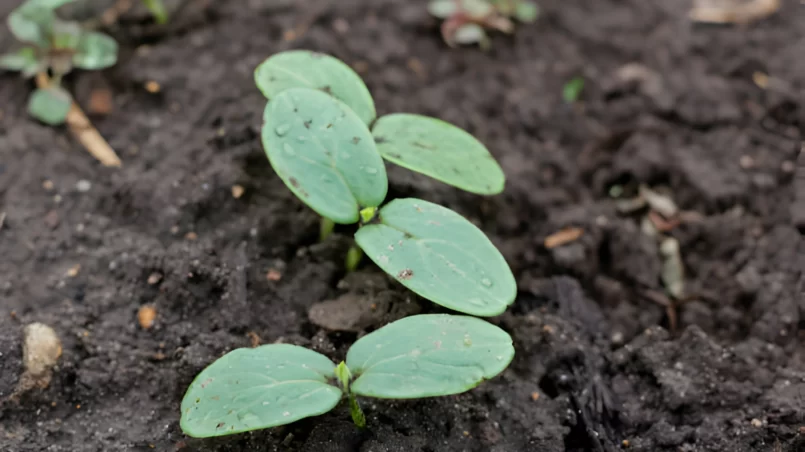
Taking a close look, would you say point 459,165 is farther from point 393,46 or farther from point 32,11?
point 32,11

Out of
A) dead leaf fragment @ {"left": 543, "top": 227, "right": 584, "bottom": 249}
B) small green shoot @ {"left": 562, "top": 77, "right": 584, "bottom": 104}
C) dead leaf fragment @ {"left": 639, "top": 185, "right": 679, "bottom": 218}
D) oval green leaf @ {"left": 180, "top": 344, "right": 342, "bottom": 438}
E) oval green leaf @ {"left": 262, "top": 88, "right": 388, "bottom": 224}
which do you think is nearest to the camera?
oval green leaf @ {"left": 180, "top": 344, "right": 342, "bottom": 438}

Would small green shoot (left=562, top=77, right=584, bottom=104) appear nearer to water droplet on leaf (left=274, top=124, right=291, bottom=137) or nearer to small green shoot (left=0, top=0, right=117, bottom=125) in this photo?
water droplet on leaf (left=274, top=124, right=291, bottom=137)

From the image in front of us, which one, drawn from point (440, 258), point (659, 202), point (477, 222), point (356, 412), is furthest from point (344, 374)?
point (659, 202)

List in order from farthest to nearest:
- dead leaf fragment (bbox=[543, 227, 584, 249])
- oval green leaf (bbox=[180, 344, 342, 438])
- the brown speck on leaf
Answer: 1. dead leaf fragment (bbox=[543, 227, 584, 249])
2. the brown speck on leaf
3. oval green leaf (bbox=[180, 344, 342, 438])

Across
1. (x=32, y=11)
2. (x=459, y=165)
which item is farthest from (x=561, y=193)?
(x=32, y=11)

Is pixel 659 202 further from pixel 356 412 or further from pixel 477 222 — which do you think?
pixel 356 412

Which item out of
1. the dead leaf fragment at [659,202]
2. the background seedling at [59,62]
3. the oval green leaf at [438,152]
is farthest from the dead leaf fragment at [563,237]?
the background seedling at [59,62]

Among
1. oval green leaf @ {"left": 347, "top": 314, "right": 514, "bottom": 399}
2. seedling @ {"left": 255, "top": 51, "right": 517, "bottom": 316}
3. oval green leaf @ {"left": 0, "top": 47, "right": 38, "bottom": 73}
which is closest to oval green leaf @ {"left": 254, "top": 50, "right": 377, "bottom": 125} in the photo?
seedling @ {"left": 255, "top": 51, "right": 517, "bottom": 316}

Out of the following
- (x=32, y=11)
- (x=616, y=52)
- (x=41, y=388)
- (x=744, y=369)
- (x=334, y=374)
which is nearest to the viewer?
(x=334, y=374)
